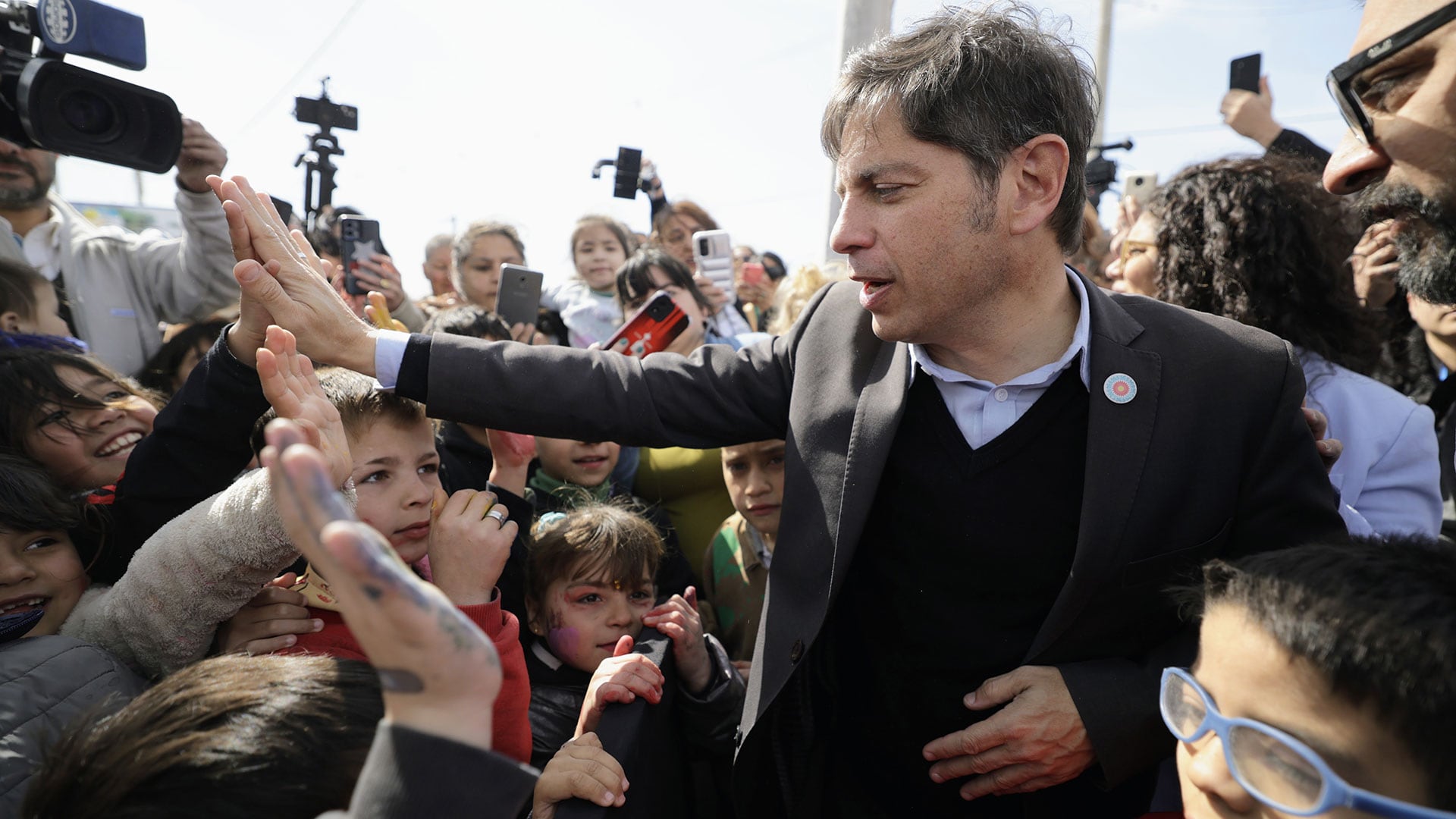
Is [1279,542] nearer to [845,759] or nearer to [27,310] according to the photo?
[845,759]

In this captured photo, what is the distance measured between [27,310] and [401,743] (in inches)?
113

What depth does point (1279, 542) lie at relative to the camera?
63.5 inches

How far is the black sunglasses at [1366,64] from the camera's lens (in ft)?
4.73

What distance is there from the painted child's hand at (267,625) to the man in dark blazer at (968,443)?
0.48 metres

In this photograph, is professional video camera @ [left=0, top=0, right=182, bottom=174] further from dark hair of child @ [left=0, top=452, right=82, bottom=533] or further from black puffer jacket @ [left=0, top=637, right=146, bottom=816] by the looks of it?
black puffer jacket @ [left=0, top=637, right=146, bottom=816]

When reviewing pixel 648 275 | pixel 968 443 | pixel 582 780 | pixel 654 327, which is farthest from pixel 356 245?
pixel 968 443

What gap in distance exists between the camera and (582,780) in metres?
1.63

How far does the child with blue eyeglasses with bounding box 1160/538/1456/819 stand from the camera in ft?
3.18

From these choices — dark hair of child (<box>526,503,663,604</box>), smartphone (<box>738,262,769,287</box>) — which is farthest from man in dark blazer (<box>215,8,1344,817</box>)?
smartphone (<box>738,262,769,287</box>)

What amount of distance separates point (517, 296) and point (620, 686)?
2.36m

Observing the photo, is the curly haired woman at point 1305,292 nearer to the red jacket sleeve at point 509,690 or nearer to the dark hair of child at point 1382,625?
the dark hair of child at point 1382,625

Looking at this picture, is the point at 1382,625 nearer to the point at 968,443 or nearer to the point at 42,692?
the point at 968,443

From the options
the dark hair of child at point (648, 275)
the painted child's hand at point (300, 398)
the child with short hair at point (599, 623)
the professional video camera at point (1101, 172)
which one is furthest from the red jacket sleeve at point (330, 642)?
the professional video camera at point (1101, 172)

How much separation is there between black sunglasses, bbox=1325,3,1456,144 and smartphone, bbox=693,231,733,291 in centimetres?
309
